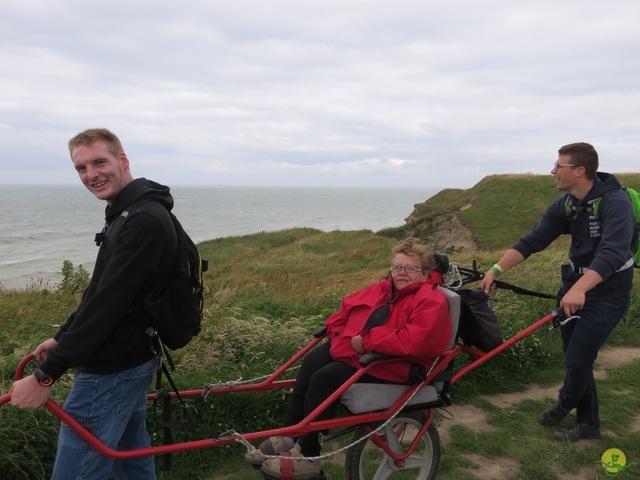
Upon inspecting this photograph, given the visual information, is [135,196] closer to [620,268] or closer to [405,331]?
[405,331]

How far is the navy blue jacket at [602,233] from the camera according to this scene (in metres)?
3.82

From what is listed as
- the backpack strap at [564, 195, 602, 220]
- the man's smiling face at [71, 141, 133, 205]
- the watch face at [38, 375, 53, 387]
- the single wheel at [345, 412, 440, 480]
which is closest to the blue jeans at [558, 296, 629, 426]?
the backpack strap at [564, 195, 602, 220]

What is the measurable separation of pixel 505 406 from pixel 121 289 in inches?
173

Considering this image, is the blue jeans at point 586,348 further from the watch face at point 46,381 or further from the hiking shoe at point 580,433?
the watch face at point 46,381

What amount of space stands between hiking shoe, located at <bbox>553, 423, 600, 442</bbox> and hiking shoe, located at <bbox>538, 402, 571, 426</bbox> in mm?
190

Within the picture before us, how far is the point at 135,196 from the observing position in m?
2.61

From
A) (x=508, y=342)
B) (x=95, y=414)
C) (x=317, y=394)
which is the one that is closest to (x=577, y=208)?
(x=508, y=342)

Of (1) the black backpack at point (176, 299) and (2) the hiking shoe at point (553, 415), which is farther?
(2) the hiking shoe at point (553, 415)

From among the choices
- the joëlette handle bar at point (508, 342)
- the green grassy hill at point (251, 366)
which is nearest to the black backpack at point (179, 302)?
the green grassy hill at point (251, 366)

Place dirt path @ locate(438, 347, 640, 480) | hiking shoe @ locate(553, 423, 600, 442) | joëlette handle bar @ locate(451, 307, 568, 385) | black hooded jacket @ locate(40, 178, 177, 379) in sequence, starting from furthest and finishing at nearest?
hiking shoe @ locate(553, 423, 600, 442), dirt path @ locate(438, 347, 640, 480), joëlette handle bar @ locate(451, 307, 568, 385), black hooded jacket @ locate(40, 178, 177, 379)

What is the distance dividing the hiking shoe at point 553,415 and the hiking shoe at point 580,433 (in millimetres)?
190

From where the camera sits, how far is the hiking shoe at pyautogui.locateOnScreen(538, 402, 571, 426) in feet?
15.5

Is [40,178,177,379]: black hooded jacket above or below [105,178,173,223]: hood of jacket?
below

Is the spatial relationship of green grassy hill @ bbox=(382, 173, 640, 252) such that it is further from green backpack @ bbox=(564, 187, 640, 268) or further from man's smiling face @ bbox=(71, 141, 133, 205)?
man's smiling face @ bbox=(71, 141, 133, 205)
